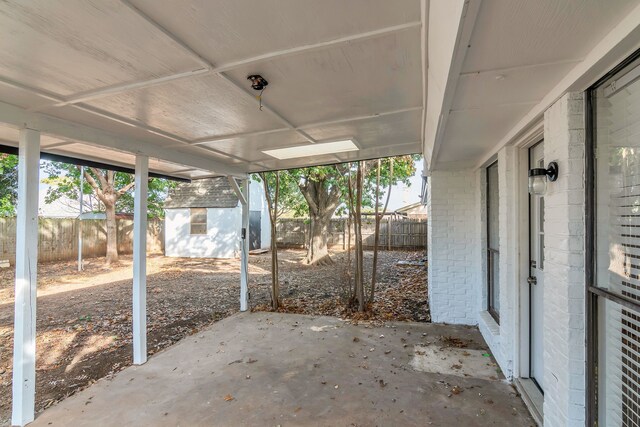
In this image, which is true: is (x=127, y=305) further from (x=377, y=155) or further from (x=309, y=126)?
(x=377, y=155)

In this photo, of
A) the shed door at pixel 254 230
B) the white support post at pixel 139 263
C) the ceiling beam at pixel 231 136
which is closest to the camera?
the ceiling beam at pixel 231 136

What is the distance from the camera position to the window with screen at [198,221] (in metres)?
12.8

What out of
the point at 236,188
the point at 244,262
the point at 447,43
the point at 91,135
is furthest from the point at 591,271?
the point at 244,262

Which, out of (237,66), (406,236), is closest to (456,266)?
(237,66)

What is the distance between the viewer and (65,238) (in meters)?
11.2

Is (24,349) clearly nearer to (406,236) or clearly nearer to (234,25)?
(234,25)

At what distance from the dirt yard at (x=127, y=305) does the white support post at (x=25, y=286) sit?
0.29 meters

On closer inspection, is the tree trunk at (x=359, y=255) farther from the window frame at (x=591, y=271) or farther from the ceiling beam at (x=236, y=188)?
the window frame at (x=591, y=271)

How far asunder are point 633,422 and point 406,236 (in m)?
13.2

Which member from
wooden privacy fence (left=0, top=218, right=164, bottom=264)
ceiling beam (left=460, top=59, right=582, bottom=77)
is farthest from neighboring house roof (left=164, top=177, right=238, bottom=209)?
ceiling beam (left=460, top=59, right=582, bottom=77)

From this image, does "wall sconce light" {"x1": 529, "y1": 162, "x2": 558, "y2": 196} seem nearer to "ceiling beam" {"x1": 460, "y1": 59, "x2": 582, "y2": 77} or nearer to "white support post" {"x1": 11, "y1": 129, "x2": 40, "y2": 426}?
"ceiling beam" {"x1": 460, "y1": 59, "x2": 582, "y2": 77}

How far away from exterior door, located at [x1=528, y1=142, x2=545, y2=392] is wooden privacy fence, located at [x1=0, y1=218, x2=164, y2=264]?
37.4 feet

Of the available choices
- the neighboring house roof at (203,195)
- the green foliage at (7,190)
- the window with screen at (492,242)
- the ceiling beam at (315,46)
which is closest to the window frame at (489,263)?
the window with screen at (492,242)

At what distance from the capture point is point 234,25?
4.93 feet
